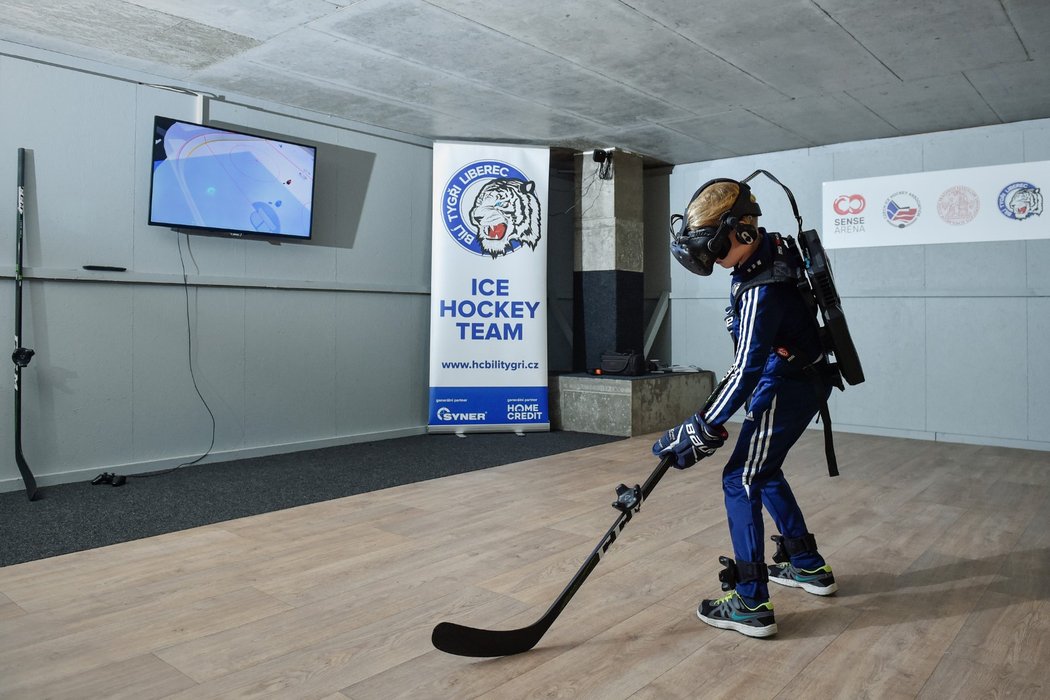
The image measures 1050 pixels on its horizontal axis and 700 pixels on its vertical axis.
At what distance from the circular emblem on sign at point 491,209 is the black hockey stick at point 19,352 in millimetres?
3028

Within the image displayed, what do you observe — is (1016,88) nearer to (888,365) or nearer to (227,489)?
(888,365)

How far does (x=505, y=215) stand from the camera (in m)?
6.40

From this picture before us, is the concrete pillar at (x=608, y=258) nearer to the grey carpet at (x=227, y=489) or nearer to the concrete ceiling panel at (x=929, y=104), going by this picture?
the grey carpet at (x=227, y=489)

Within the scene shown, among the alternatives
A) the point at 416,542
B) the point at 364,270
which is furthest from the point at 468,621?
the point at 364,270

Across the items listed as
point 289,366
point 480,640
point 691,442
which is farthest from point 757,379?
point 289,366

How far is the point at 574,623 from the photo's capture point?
238 centimetres

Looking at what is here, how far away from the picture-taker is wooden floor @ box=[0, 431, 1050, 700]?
1.99 m

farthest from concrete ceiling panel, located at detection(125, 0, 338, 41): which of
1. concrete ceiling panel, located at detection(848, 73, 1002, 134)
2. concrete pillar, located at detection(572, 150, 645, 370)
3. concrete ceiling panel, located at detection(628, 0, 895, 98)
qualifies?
concrete ceiling panel, located at detection(848, 73, 1002, 134)

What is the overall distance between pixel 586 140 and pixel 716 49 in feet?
7.52

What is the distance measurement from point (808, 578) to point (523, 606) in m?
1.06

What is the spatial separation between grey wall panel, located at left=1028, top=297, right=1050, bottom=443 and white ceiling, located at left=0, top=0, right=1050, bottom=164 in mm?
1580

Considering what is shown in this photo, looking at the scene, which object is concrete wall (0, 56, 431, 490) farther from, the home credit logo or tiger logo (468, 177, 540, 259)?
the home credit logo

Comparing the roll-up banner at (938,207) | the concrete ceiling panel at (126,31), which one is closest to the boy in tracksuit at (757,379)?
the concrete ceiling panel at (126,31)

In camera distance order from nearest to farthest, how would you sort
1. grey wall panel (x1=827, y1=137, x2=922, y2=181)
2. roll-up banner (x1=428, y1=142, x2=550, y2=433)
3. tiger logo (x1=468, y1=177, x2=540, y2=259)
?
roll-up banner (x1=428, y1=142, x2=550, y2=433), tiger logo (x1=468, y1=177, x2=540, y2=259), grey wall panel (x1=827, y1=137, x2=922, y2=181)
